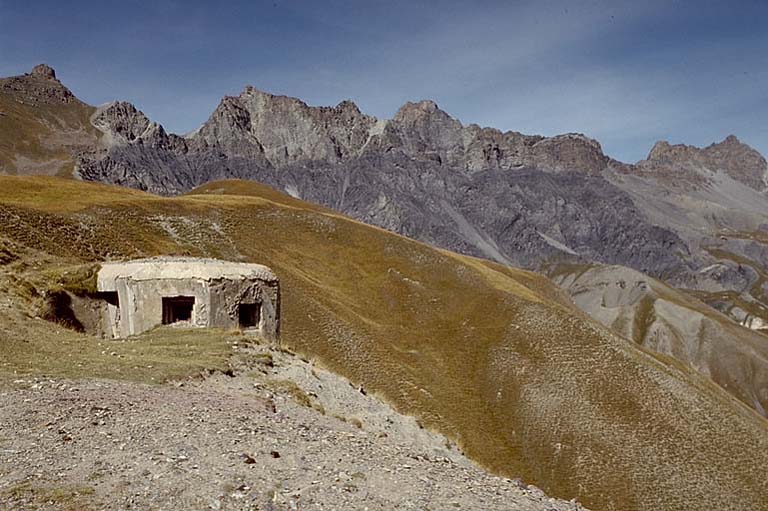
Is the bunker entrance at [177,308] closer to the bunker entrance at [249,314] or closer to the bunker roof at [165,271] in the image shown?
the bunker roof at [165,271]

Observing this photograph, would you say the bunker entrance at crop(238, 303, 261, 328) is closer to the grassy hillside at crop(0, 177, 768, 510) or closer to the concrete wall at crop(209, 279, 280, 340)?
the concrete wall at crop(209, 279, 280, 340)

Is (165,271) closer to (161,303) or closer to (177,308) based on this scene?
(161,303)

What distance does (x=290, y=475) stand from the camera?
39.6ft

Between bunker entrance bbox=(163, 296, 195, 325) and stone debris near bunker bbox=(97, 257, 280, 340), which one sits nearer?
stone debris near bunker bbox=(97, 257, 280, 340)

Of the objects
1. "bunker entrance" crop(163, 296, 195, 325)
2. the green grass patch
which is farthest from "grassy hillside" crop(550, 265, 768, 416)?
the green grass patch

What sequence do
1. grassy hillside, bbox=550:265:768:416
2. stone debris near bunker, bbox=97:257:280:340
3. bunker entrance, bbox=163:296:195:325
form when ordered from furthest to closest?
grassy hillside, bbox=550:265:768:416, bunker entrance, bbox=163:296:195:325, stone debris near bunker, bbox=97:257:280:340

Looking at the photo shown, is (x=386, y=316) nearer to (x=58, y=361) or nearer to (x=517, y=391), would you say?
(x=517, y=391)

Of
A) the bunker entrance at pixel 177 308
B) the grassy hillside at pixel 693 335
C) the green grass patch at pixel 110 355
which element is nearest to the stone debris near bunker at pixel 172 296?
the bunker entrance at pixel 177 308

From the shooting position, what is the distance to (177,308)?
1145 inches

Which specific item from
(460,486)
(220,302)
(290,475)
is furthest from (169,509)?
(220,302)

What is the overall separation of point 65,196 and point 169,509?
53945mm

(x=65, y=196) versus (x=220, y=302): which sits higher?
(x=65, y=196)

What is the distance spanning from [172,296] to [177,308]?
0.95 metres

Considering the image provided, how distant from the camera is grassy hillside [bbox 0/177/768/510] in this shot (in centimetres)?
4647
